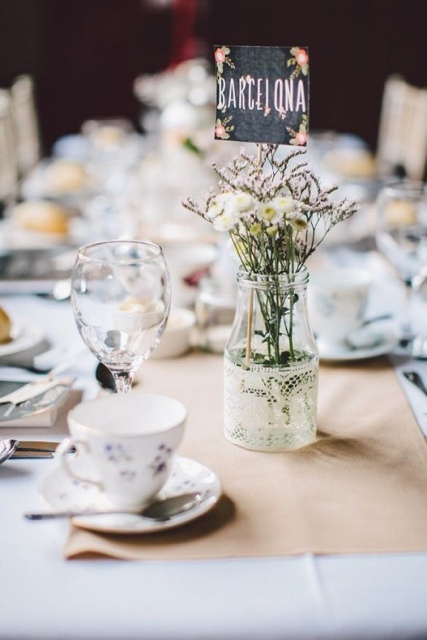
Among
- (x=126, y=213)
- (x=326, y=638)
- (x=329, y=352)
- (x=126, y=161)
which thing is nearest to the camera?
(x=326, y=638)

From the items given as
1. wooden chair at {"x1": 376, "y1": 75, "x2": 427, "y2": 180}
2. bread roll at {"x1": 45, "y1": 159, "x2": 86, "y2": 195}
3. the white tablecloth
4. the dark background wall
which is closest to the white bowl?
the white tablecloth

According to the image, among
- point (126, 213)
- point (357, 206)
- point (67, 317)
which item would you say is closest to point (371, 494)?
point (357, 206)

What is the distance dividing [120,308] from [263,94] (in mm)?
300

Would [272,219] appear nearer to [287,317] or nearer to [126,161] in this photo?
[287,317]

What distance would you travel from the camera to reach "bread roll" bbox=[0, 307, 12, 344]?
4.30 ft

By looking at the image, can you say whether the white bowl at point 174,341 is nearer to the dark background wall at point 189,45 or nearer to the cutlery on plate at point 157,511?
the cutlery on plate at point 157,511

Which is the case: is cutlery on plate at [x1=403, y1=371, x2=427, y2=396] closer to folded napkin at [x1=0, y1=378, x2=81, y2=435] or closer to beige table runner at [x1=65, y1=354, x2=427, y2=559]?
beige table runner at [x1=65, y1=354, x2=427, y2=559]

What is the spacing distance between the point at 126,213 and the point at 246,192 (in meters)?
1.39

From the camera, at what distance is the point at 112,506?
80cm

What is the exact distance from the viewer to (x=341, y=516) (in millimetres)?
816

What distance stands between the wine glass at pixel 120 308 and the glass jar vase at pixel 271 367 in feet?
0.31

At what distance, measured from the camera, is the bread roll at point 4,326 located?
1.31m

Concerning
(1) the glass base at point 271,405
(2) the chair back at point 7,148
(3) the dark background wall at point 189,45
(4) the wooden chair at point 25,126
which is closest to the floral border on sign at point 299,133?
(1) the glass base at point 271,405

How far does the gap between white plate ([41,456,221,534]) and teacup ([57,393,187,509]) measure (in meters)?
0.02
